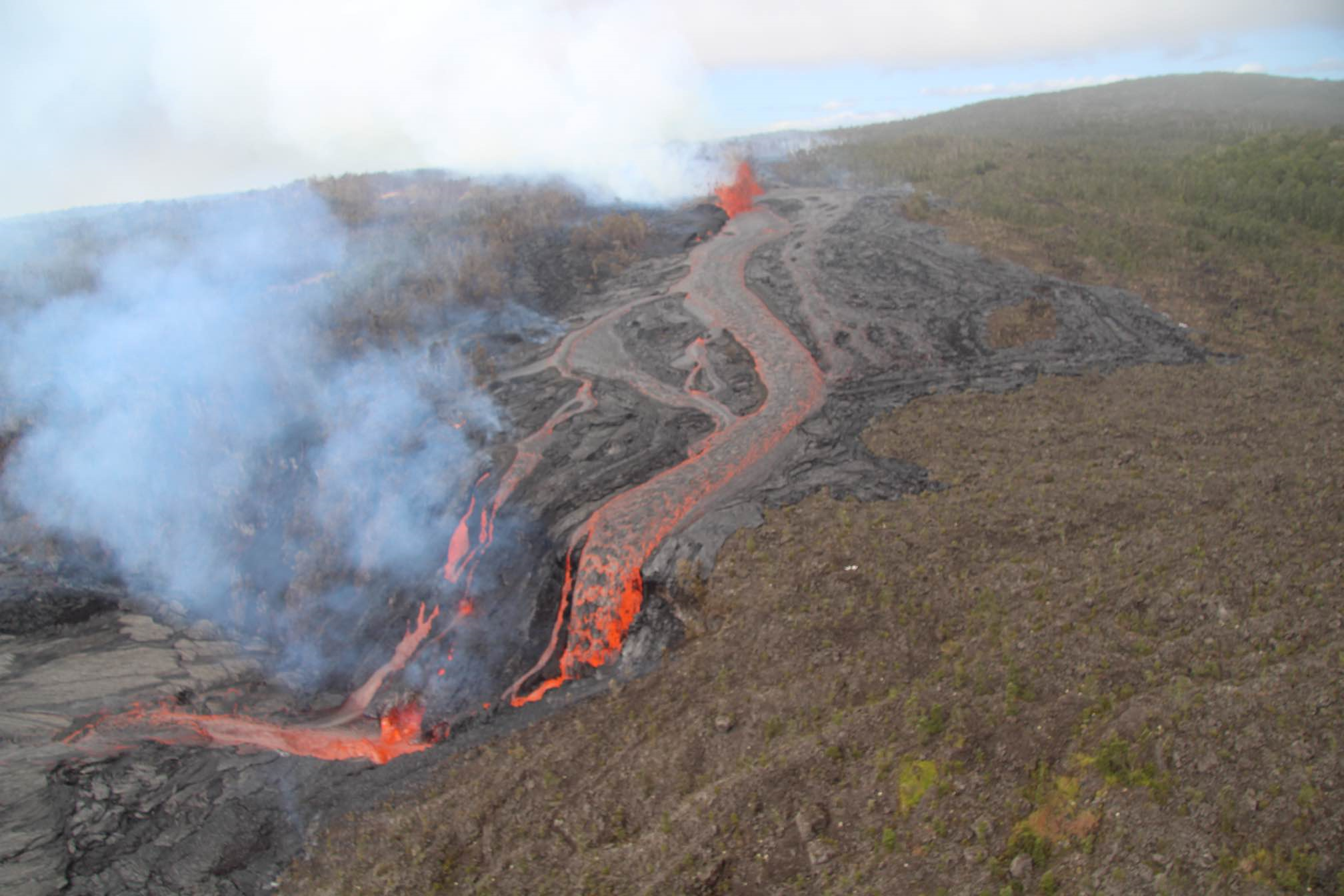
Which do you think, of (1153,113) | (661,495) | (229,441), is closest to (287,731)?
(661,495)

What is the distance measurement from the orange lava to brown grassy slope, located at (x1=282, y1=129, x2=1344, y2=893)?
1067 inches

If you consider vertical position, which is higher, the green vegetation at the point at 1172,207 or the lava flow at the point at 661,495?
the green vegetation at the point at 1172,207

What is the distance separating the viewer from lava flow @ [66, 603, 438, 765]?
12.9 meters

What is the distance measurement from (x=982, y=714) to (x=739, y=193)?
125 ft

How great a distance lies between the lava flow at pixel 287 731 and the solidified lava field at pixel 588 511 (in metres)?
0.38

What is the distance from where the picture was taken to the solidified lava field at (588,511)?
11.2 meters

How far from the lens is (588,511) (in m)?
17.1

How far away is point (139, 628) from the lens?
15.7 m

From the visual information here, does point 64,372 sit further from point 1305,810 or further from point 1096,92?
point 1096,92

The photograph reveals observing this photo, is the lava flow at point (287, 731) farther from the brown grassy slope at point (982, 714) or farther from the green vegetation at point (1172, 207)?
the green vegetation at point (1172, 207)

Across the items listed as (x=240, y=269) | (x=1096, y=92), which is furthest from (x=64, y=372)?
(x=1096, y=92)

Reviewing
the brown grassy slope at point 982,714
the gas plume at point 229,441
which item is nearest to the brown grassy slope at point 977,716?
the brown grassy slope at point 982,714


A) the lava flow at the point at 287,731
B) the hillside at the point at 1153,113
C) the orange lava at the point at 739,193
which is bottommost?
the lava flow at the point at 287,731

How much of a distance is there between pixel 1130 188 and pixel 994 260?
43.7 ft
